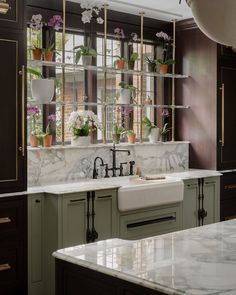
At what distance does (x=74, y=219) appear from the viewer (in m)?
4.22

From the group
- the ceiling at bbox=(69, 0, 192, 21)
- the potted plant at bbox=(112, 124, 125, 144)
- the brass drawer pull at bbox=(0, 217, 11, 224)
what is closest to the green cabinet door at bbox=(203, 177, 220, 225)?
the potted plant at bbox=(112, 124, 125, 144)

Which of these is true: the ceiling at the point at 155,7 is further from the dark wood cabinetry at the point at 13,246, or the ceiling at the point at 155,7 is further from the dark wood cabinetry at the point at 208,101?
the dark wood cabinetry at the point at 13,246

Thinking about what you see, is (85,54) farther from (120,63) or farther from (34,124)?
(34,124)

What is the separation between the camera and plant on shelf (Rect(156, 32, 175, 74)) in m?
5.81

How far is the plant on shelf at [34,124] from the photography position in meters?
4.70

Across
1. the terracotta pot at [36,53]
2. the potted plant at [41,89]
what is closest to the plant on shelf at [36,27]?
the terracotta pot at [36,53]

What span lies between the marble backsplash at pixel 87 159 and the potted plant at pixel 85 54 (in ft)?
2.81

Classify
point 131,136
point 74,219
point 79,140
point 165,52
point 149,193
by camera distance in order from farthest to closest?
point 165,52 < point 131,136 < point 79,140 < point 149,193 < point 74,219

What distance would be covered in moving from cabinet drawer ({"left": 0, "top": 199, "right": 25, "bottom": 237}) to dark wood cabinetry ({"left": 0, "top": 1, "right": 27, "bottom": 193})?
0.36ft

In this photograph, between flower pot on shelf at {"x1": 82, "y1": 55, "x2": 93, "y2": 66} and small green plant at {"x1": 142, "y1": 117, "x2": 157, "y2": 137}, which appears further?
small green plant at {"x1": 142, "y1": 117, "x2": 157, "y2": 137}

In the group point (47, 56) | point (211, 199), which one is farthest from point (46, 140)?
point (211, 199)

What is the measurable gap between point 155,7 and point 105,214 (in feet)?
7.76

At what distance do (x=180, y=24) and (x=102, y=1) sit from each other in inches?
49.9

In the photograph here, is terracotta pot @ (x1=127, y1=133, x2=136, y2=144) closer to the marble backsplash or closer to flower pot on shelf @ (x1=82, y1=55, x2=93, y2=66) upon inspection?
the marble backsplash
